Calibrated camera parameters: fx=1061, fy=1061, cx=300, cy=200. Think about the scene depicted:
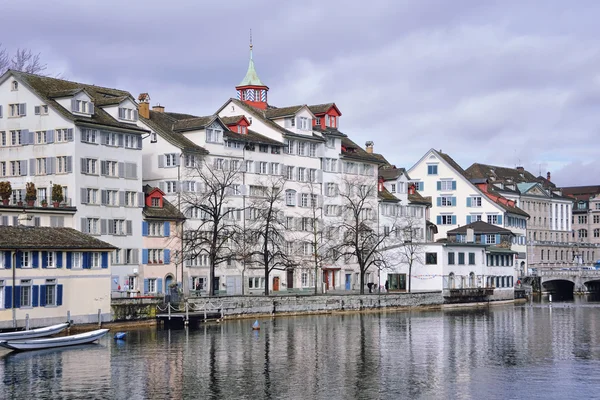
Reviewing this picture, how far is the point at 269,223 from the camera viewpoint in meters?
108

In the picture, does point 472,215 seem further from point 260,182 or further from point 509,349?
point 509,349

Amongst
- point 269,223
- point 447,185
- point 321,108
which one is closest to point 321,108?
point 321,108

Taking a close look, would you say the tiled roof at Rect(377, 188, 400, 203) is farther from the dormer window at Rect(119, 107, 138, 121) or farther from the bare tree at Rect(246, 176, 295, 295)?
the dormer window at Rect(119, 107, 138, 121)

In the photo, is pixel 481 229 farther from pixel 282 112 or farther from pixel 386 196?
pixel 282 112

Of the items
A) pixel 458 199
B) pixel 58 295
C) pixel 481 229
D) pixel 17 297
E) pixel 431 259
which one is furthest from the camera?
pixel 458 199

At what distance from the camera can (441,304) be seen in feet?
390

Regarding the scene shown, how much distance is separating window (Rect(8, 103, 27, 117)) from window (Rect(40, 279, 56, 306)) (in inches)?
795

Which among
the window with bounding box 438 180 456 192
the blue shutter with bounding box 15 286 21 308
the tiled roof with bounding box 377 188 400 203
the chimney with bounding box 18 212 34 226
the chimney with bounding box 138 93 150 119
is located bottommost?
the blue shutter with bounding box 15 286 21 308

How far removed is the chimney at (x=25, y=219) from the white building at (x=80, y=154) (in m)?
4.55

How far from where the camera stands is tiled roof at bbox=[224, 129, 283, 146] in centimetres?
10712

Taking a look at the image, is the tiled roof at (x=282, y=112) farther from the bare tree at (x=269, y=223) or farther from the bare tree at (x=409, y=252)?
the bare tree at (x=409, y=252)

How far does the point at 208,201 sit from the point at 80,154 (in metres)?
18.1

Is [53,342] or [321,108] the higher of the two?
[321,108]

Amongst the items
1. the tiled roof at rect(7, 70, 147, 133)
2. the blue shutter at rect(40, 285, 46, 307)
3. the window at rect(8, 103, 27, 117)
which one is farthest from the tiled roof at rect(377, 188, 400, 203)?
the blue shutter at rect(40, 285, 46, 307)
